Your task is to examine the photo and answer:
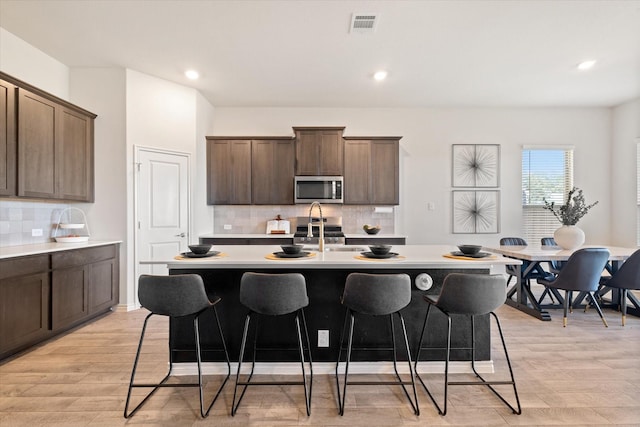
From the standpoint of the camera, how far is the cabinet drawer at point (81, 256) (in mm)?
3035

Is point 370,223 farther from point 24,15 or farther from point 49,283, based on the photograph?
point 24,15

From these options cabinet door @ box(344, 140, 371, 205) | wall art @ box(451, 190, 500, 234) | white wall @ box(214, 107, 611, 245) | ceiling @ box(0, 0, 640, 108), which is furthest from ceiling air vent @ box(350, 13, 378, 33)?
wall art @ box(451, 190, 500, 234)

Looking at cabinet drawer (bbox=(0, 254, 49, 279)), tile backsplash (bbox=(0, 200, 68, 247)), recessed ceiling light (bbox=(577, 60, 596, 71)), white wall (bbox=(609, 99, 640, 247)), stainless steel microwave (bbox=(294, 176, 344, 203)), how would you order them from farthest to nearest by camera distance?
white wall (bbox=(609, 99, 640, 247)), stainless steel microwave (bbox=(294, 176, 344, 203)), recessed ceiling light (bbox=(577, 60, 596, 71)), tile backsplash (bbox=(0, 200, 68, 247)), cabinet drawer (bbox=(0, 254, 49, 279))

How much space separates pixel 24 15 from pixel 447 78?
4.63m

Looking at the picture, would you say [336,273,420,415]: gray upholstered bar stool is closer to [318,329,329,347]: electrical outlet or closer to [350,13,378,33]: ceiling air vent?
[318,329,329,347]: electrical outlet

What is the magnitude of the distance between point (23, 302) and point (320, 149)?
3.80 metres

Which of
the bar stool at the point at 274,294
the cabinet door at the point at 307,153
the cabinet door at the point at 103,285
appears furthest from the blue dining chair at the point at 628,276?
the cabinet door at the point at 103,285

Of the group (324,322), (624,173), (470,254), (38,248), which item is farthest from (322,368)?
(624,173)

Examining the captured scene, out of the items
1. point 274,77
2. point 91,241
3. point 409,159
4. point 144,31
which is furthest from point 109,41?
point 409,159

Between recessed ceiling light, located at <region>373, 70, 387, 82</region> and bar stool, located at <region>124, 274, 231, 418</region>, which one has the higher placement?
recessed ceiling light, located at <region>373, 70, 387, 82</region>

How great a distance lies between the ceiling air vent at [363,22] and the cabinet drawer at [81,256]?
11.8 feet

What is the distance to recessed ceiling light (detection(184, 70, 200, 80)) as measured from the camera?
13.2 ft

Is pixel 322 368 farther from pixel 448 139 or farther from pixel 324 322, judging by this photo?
pixel 448 139

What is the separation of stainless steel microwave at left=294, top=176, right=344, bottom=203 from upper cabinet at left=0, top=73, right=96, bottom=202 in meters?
2.71
